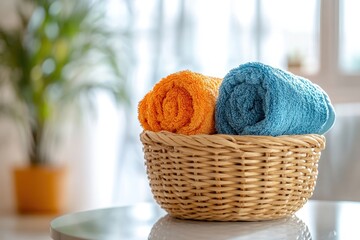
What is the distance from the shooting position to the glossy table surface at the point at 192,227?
3.14 feet

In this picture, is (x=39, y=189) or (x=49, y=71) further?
(x=39, y=189)

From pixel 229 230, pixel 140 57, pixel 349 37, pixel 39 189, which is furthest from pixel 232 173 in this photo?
pixel 39 189

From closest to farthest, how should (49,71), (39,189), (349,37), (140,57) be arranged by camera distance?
(349,37) < (140,57) < (49,71) < (39,189)

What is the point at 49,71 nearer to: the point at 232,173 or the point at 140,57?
the point at 140,57

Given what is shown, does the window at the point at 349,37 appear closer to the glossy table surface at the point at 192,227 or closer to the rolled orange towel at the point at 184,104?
the glossy table surface at the point at 192,227

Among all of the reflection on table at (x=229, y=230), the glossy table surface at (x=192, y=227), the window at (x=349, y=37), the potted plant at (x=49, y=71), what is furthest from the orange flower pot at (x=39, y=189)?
the reflection on table at (x=229, y=230)

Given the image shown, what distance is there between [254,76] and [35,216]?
9.66 ft

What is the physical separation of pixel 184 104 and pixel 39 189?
2.94m

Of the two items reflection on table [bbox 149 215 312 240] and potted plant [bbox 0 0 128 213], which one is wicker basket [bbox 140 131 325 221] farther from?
potted plant [bbox 0 0 128 213]

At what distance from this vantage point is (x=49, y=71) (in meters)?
3.71

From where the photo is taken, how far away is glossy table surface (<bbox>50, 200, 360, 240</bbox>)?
96 cm

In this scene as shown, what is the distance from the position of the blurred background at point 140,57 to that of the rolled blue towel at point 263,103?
6.86 feet

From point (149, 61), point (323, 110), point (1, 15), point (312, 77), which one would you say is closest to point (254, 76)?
point (323, 110)

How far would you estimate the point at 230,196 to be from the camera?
99 cm
